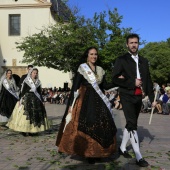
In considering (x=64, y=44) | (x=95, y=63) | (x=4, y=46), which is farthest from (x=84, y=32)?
(x=95, y=63)

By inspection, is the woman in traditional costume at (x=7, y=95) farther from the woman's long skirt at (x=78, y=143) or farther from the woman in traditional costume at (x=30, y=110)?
the woman's long skirt at (x=78, y=143)

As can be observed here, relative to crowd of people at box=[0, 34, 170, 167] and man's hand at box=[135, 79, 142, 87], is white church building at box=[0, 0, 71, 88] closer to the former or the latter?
crowd of people at box=[0, 34, 170, 167]

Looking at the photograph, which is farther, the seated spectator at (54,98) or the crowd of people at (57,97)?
the seated spectator at (54,98)

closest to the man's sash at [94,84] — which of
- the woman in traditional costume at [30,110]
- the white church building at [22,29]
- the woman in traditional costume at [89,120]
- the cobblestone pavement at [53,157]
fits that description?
the woman in traditional costume at [89,120]

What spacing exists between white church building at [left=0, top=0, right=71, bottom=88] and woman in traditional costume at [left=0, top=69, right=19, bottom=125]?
78.0ft

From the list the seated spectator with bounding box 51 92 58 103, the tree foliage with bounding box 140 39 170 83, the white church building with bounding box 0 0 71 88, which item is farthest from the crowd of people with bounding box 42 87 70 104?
the tree foliage with bounding box 140 39 170 83

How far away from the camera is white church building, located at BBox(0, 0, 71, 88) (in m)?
34.2

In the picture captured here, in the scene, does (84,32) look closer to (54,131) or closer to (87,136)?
(54,131)

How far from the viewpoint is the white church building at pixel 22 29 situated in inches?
1347

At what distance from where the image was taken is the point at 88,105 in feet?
17.7

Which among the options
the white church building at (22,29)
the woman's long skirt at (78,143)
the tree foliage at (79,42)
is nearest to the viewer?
the woman's long skirt at (78,143)

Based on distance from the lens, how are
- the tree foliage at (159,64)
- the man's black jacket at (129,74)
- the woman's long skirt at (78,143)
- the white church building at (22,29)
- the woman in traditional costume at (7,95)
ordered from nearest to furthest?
the woman's long skirt at (78,143) < the man's black jacket at (129,74) < the woman in traditional costume at (7,95) < the white church building at (22,29) < the tree foliage at (159,64)

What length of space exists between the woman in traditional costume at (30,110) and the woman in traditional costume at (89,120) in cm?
277

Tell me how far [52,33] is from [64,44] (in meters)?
1.36
